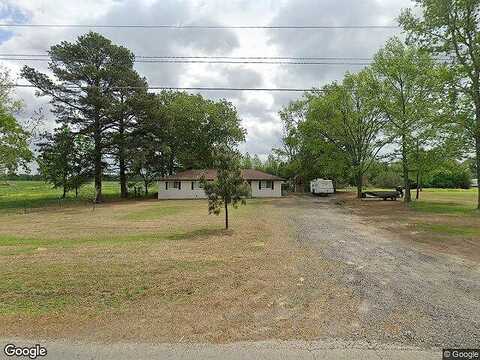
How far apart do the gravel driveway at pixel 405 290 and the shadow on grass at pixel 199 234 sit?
11.8ft

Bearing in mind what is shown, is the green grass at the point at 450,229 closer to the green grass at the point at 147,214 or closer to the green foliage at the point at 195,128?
the green grass at the point at 147,214

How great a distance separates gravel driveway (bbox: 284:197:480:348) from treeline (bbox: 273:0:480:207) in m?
12.3

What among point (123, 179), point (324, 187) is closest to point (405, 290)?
point (123, 179)

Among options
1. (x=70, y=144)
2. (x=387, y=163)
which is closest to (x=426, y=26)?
→ (x=387, y=163)

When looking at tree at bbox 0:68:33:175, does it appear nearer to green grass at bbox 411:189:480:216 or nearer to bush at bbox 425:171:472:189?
green grass at bbox 411:189:480:216

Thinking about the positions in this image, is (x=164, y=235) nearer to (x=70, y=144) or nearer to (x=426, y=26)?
(x=426, y=26)

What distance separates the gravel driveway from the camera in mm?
5117

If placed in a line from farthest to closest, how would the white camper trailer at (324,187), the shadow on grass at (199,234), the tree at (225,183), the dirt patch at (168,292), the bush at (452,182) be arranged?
the bush at (452,182), the white camper trailer at (324,187), the tree at (225,183), the shadow on grass at (199,234), the dirt patch at (168,292)

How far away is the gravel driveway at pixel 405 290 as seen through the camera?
5.12 meters

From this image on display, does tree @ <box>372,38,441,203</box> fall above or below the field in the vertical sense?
above

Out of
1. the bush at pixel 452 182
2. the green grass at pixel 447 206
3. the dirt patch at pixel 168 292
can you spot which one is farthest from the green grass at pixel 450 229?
the bush at pixel 452 182

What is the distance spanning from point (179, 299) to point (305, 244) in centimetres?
679

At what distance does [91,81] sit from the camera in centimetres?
3691

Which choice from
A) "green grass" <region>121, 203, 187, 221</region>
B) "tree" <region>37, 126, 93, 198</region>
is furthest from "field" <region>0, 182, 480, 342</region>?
"tree" <region>37, 126, 93, 198</region>
